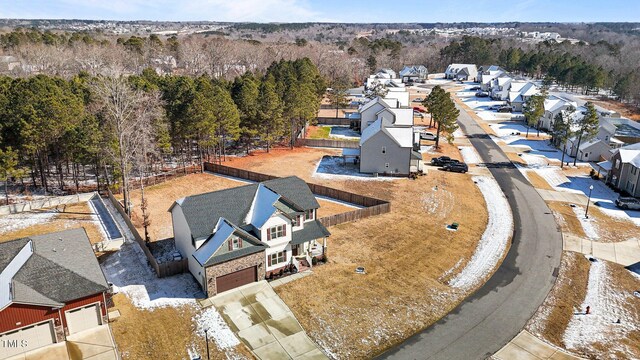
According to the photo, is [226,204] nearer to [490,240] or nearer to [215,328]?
[215,328]

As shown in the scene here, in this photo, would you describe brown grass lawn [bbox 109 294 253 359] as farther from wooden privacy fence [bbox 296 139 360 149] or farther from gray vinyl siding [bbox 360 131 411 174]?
wooden privacy fence [bbox 296 139 360 149]

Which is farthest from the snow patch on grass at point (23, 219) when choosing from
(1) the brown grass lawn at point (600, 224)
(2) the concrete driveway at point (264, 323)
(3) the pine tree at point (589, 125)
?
(3) the pine tree at point (589, 125)

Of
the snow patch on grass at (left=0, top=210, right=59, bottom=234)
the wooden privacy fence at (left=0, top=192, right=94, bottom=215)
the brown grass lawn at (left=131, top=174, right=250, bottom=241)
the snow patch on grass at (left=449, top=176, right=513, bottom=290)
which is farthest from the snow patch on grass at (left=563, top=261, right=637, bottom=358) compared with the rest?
the wooden privacy fence at (left=0, top=192, right=94, bottom=215)

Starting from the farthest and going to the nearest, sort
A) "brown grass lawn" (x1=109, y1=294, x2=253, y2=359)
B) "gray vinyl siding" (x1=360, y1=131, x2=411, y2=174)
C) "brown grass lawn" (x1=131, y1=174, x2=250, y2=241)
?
"gray vinyl siding" (x1=360, y1=131, x2=411, y2=174), "brown grass lawn" (x1=131, y1=174, x2=250, y2=241), "brown grass lawn" (x1=109, y1=294, x2=253, y2=359)

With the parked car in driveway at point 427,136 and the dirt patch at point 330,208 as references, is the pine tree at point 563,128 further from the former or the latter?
the dirt patch at point 330,208

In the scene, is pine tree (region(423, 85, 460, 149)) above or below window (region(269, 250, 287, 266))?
above
